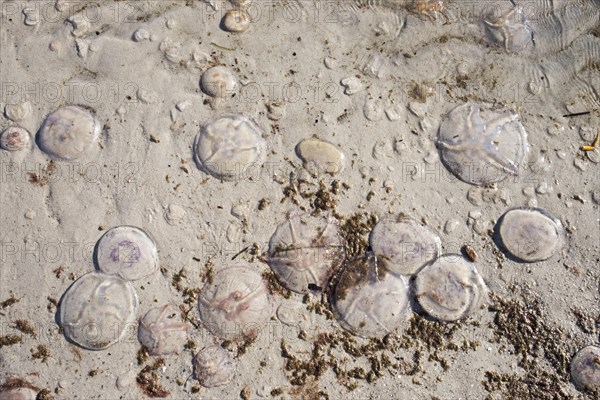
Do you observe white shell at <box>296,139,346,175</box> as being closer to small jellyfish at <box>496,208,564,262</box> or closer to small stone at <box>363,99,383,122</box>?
small stone at <box>363,99,383,122</box>

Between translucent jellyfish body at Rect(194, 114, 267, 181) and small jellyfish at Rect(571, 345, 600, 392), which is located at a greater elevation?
translucent jellyfish body at Rect(194, 114, 267, 181)

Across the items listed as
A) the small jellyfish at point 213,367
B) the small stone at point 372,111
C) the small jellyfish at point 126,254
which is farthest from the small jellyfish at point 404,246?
the small jellyfish at point 126,254

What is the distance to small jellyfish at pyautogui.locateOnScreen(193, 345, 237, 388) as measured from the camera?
411cm

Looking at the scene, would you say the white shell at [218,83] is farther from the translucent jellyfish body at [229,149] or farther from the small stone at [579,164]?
the small stone at [579,164]

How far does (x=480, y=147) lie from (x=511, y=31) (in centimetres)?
110

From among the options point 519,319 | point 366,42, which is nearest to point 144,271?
point 366,42

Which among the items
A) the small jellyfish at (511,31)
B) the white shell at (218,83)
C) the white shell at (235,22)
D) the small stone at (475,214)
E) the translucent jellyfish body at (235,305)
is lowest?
the translucent jellyfish body at (235,305)

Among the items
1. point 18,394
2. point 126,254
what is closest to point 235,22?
point 126,254

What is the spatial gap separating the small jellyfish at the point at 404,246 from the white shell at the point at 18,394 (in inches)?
121

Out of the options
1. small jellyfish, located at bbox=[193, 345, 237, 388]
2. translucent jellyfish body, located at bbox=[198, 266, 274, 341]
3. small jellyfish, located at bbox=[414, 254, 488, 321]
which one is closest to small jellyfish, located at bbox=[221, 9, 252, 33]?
translucent jellyfish body, located at bbox=[198, 266, 274, 341]

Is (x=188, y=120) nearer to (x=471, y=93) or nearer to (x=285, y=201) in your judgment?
(x=285, y=201)

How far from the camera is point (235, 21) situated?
4418mm

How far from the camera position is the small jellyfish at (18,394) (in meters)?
4.11

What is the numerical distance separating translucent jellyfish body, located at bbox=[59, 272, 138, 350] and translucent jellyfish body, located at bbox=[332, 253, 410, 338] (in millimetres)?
1735
